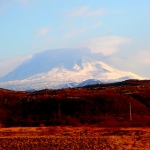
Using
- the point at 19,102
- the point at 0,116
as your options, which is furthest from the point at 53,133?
the point at 19,102

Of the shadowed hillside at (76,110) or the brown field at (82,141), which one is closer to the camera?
the brown field at (82,141)

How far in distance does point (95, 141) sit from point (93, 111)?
15095 mm

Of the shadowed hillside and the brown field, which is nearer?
the brown field

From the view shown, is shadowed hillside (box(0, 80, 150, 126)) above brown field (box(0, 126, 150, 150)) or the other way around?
above

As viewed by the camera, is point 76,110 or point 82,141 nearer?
point 82,141

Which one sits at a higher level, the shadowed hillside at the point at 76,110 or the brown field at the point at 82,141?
the shadowed hillside at the point at 76,110

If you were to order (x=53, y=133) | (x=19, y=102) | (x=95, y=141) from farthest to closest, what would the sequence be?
(x=19, y=102)
(x=53, y=133)
(x=95, y=141)

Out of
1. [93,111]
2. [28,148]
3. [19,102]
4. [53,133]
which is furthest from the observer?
[19,102]

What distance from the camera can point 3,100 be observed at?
42.6m

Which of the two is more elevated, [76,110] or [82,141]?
[76,110]

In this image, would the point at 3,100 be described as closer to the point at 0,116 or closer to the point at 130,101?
the point at 0,116

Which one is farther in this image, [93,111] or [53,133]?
[93,111]

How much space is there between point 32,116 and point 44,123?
2624 millimetres

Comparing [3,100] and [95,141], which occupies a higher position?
[3,100]
